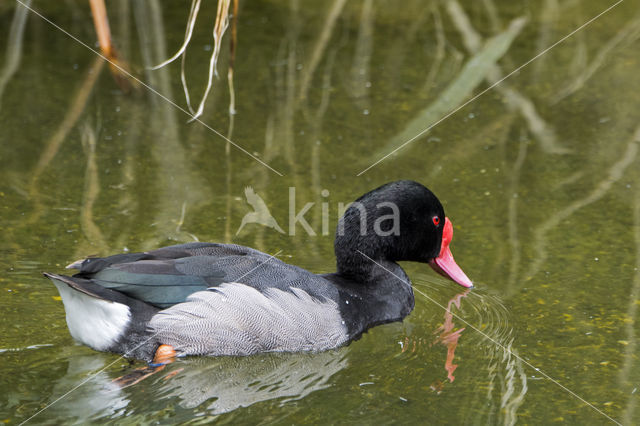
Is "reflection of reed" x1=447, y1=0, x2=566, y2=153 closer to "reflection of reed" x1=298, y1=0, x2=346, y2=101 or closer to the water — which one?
the water

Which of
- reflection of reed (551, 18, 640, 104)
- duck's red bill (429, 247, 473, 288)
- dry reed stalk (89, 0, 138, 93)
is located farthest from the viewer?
reflection of reed (551, 18, 640, 104)

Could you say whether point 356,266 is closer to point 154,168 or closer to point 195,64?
point 154,168

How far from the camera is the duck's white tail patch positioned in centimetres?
472

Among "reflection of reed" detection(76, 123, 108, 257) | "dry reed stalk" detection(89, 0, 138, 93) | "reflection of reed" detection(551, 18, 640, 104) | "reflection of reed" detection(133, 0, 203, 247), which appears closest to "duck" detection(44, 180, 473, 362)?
"reflection of reed" detection(76, 123, 108, 257)

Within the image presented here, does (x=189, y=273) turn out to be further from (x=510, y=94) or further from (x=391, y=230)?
(x=510, y=94)

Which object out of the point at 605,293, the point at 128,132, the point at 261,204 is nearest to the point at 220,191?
the point at 261,204

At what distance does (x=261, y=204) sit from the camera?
645 centimetres

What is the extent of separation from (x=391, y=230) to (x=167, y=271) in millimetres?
1374

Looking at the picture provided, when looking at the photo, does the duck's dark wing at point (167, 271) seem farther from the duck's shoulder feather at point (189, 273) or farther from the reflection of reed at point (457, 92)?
the reflection of reed at point (457, 92)

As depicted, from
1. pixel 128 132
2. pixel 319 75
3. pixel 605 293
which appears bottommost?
pixel 605 293

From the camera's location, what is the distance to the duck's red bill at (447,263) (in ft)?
18.2

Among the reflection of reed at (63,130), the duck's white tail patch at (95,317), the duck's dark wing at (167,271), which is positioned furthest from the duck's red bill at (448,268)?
the reflection of reed at (63,130)

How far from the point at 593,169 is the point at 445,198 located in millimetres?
1252

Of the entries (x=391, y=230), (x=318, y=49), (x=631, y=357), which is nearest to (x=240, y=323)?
(x=391, y=230)
